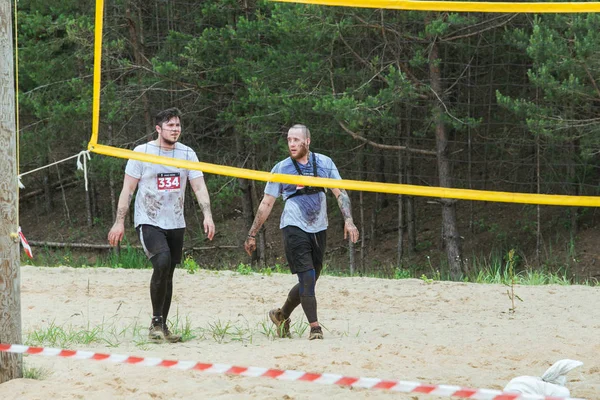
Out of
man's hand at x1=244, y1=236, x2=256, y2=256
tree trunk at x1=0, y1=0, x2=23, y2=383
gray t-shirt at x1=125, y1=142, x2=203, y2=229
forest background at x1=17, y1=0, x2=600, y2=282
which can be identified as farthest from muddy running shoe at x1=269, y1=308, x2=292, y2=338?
forest background at x1=17, y1=0, x2=600, y2=282

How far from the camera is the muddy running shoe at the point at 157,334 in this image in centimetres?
643

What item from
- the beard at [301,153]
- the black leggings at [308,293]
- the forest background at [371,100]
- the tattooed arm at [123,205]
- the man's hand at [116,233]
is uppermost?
the forest background at [371,100]

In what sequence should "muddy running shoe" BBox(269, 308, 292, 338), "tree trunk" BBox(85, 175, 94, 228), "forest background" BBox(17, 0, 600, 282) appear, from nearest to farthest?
"muddy running shoe" BBox(269, 308, 292, 338) < "forest background" BBox(17, 0, 600, 282) < "tree trunk" BBox(85, 175, 94, 228)

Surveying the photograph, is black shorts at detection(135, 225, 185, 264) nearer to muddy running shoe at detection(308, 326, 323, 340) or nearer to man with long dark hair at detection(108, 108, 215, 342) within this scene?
man with long dark hair at detection(108, 108, 215, 342)

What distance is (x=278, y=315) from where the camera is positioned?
22.7 feet

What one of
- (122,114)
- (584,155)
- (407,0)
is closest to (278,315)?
(407,0)

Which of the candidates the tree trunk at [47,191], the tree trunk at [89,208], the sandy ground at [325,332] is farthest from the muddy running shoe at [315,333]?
the tree trunk at [47,191]

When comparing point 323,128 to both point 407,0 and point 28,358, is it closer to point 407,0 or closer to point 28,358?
point 407,0

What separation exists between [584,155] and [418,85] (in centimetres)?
285

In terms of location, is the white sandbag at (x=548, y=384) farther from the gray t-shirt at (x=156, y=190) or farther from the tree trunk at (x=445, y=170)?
the tree trunk at (x=445, y=170)

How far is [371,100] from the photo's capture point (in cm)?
1394

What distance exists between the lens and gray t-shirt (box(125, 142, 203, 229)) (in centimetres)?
653

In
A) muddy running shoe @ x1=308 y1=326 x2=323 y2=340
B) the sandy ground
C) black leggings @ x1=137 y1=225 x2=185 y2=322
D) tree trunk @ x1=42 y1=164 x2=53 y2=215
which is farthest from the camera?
tree trunk @ x1=42 y1=164 x2=53 y2=215

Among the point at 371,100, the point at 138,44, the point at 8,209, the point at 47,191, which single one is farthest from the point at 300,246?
the point at 47,191
